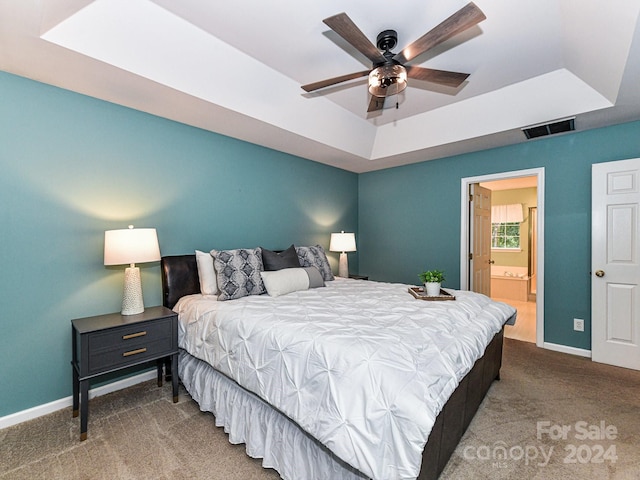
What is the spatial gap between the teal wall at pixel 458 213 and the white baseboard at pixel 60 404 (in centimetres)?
354

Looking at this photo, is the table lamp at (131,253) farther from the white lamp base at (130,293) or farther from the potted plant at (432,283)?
the potted plant at (432,283)

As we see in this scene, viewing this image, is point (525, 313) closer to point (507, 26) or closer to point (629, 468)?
point (629, 468)

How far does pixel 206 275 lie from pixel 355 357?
73.2 inches

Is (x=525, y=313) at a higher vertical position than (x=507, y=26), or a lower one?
lower

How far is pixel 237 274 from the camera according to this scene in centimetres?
266

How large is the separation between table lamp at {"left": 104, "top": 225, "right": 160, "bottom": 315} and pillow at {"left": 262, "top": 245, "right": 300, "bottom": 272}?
1014mm

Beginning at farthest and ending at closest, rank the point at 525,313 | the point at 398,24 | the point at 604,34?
the point at 525,313, the point at 398,24, the point at 604,34

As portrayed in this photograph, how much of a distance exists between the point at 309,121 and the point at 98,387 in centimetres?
317

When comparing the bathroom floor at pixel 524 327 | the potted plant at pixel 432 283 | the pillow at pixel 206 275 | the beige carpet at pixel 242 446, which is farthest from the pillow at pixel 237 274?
the bathroom floor at pixel 524 327

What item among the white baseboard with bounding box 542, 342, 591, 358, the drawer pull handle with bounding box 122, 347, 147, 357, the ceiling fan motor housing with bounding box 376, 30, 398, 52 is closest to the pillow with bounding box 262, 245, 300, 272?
the drawer pull handle with bounding box 122, 347, 147, 357

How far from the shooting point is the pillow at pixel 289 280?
266cm

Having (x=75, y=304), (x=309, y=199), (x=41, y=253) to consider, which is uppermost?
(x=309, y=199)

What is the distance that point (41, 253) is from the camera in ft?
7.23

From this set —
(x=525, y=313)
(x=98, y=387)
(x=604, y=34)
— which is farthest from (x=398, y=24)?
(x=525, y=313)
